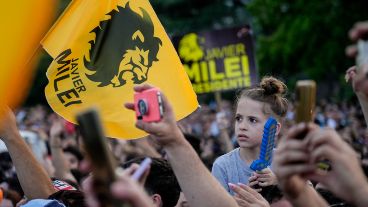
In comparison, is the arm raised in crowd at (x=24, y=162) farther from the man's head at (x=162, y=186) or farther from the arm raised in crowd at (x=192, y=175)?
the arm raised in crowd at (x=192, y=175)

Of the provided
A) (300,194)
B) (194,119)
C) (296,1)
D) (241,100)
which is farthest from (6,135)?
(296,1)

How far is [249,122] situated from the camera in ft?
16.1

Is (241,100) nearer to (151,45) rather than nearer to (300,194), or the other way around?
(151,45)

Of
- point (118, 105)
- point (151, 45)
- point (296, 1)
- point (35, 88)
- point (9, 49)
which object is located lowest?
point (35, 88)

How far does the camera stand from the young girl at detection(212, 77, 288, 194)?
183 inches

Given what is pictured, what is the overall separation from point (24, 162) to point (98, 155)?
2.34m

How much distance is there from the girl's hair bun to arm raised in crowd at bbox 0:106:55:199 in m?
1.59

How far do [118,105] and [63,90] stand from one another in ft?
1.33

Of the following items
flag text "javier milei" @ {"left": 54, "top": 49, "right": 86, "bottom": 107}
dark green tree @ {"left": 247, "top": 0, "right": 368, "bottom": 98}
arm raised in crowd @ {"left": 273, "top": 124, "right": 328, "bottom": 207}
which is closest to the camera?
arm raised in crowd @ {"left": 273, "top": 124, "right": 328, "bottom": 207}

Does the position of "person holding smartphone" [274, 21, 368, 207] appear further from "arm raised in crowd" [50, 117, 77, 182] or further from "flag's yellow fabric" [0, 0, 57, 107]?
"arm raised in crowd" [50, 117, 77, 182]

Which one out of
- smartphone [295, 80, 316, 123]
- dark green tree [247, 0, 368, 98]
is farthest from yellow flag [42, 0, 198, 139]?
dark green tree [247, 0, 368, 98]

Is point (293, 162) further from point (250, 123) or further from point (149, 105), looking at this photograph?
point (250, 123)

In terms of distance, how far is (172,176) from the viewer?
4.18 m

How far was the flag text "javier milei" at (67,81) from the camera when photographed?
461cm
